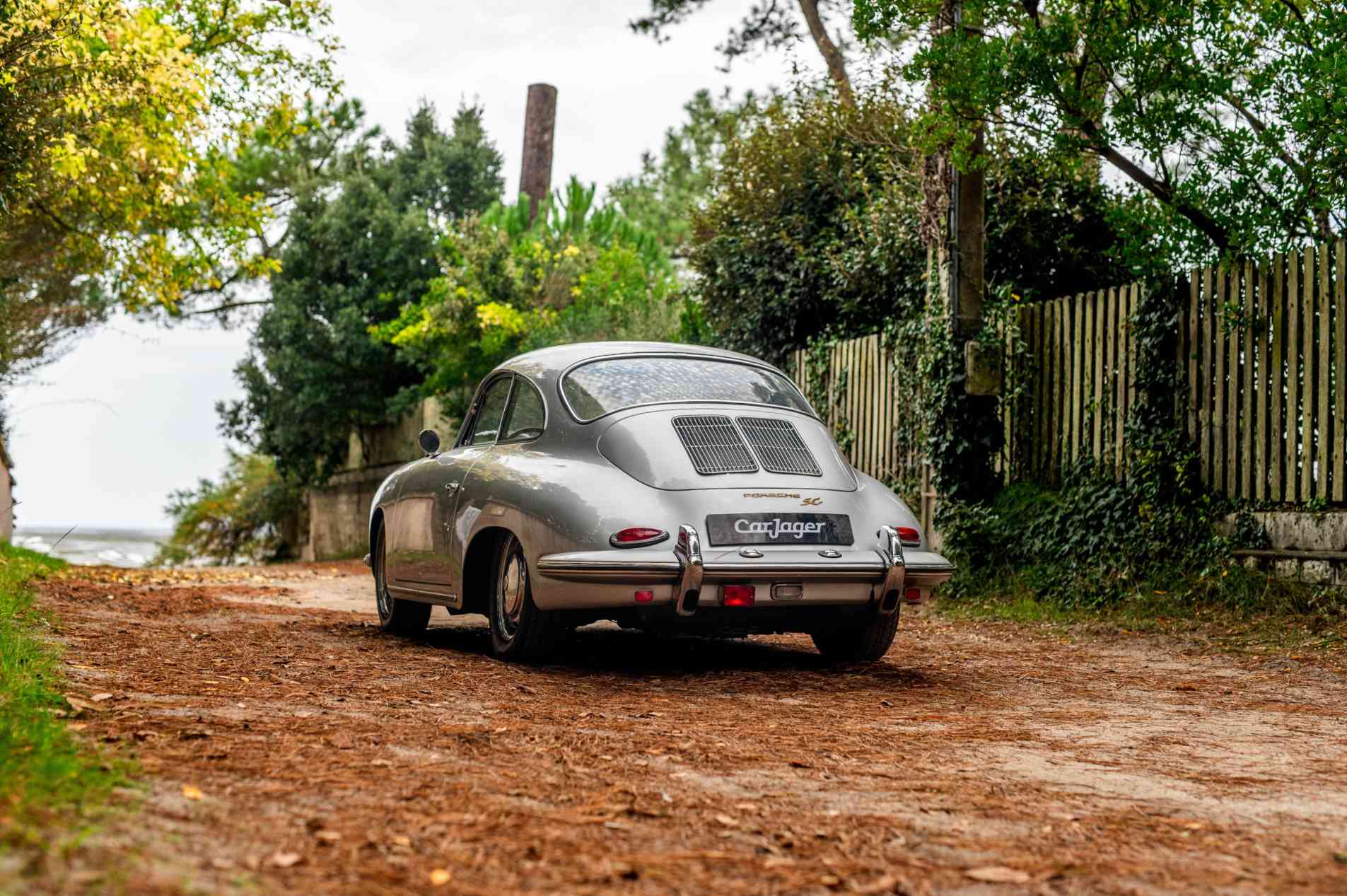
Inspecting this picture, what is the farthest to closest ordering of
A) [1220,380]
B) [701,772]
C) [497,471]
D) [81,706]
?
[1220,380] < [497,471] < [81,706] < [701,772]

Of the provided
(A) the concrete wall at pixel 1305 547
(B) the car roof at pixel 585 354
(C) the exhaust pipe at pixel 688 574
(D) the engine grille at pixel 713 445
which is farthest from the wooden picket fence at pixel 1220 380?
(C) the exhaust pipe at pixel 688 574

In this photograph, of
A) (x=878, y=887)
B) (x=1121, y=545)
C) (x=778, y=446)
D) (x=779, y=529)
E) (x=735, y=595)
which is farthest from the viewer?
(x=1121, y=545)

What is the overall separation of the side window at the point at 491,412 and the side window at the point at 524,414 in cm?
12

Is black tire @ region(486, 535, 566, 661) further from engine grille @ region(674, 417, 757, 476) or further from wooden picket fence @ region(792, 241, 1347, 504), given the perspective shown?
wooden picket fence @ region(792, 241, 1347, 504)

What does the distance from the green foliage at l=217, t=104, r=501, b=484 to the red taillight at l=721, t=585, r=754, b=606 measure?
63.0ft

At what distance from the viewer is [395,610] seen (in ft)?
28.4

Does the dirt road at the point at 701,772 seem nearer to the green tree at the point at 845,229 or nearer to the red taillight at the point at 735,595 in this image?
the red taillight at the point at 735,595

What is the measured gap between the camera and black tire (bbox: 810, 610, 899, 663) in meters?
7.14

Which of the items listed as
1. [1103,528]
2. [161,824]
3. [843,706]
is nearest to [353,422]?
[1103,528]

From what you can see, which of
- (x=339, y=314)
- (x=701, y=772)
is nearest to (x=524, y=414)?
(x=701, y=772)

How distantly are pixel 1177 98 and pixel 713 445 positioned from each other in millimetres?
5543

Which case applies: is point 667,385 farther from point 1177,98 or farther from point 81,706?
point 1177,98

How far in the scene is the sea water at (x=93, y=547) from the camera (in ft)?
44.5

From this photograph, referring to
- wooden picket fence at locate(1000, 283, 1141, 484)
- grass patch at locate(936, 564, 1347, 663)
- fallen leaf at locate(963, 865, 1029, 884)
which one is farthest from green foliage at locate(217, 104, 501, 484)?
fallen leaf at locate(963, 865, 1029, 884)
